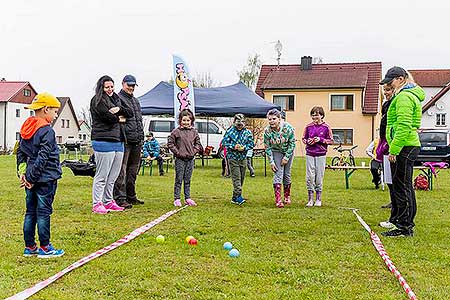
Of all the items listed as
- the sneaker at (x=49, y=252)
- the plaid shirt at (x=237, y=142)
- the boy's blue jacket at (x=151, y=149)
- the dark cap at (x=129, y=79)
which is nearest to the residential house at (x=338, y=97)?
the boy's blue jacket at (x=151, y=149)

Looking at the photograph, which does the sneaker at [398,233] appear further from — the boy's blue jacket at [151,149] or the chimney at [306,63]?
the chimney at [306,63]

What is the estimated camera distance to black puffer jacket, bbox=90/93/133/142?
765cm

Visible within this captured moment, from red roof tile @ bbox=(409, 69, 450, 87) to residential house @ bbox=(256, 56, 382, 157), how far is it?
1049 inches

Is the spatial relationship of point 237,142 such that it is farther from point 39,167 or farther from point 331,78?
point 331,78

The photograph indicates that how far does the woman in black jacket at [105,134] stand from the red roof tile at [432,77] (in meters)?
60.0

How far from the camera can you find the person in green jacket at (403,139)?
6043 millimetres

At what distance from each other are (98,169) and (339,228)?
331 cm

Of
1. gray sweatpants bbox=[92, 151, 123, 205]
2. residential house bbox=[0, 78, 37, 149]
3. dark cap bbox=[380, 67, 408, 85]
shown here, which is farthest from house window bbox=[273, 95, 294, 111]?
dark cap bbox=[380, 67, 408, 85]

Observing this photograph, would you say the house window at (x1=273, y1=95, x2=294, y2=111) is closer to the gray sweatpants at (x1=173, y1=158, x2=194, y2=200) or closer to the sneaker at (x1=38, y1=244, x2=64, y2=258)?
the gray sweatpants at (x1=173, y1=158, x2=194, y2=200)

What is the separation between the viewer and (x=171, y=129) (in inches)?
960

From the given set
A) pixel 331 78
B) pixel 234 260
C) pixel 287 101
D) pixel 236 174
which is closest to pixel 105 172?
pixel 236 174

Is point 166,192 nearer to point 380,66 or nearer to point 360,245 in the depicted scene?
point 360,245

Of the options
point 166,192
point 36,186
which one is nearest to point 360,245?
point 36,186

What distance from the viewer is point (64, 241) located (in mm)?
5883
